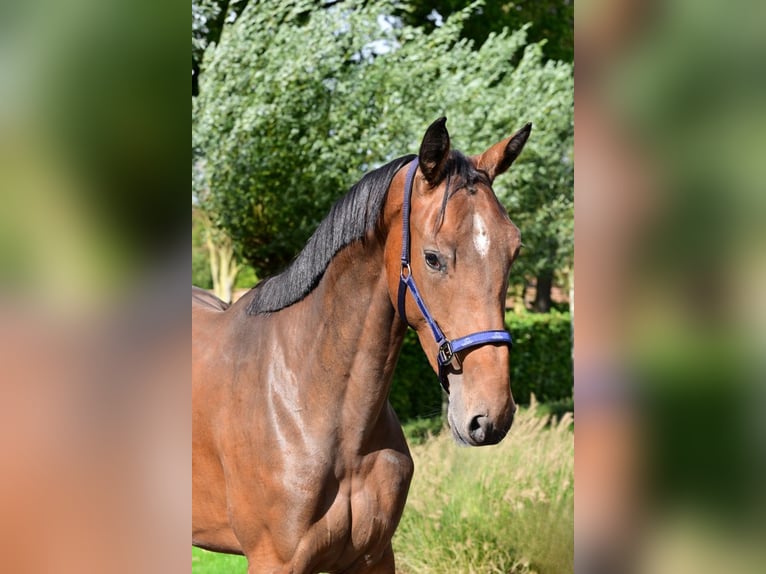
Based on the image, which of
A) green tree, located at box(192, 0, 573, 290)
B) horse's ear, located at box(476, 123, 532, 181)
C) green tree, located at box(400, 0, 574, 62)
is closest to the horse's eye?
horse's ear, located at box(476, 123, 532, 181)

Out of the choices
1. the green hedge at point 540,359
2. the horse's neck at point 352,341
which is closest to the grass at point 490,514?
the horse's neck at point 352,341

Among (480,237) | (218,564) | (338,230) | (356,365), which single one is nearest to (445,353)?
(480,237)

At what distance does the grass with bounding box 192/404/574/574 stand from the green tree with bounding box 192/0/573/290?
314 centimetres

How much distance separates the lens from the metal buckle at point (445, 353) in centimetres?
221

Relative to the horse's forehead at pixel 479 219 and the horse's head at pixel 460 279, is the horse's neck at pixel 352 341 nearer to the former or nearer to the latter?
the horse's head at pixel 460 279

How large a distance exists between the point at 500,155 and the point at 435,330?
2.20 ft

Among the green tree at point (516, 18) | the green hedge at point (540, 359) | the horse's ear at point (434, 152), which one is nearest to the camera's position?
the horse's ear at point (434, 152)

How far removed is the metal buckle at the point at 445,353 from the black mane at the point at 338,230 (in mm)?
487

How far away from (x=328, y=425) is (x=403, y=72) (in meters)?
5.51
